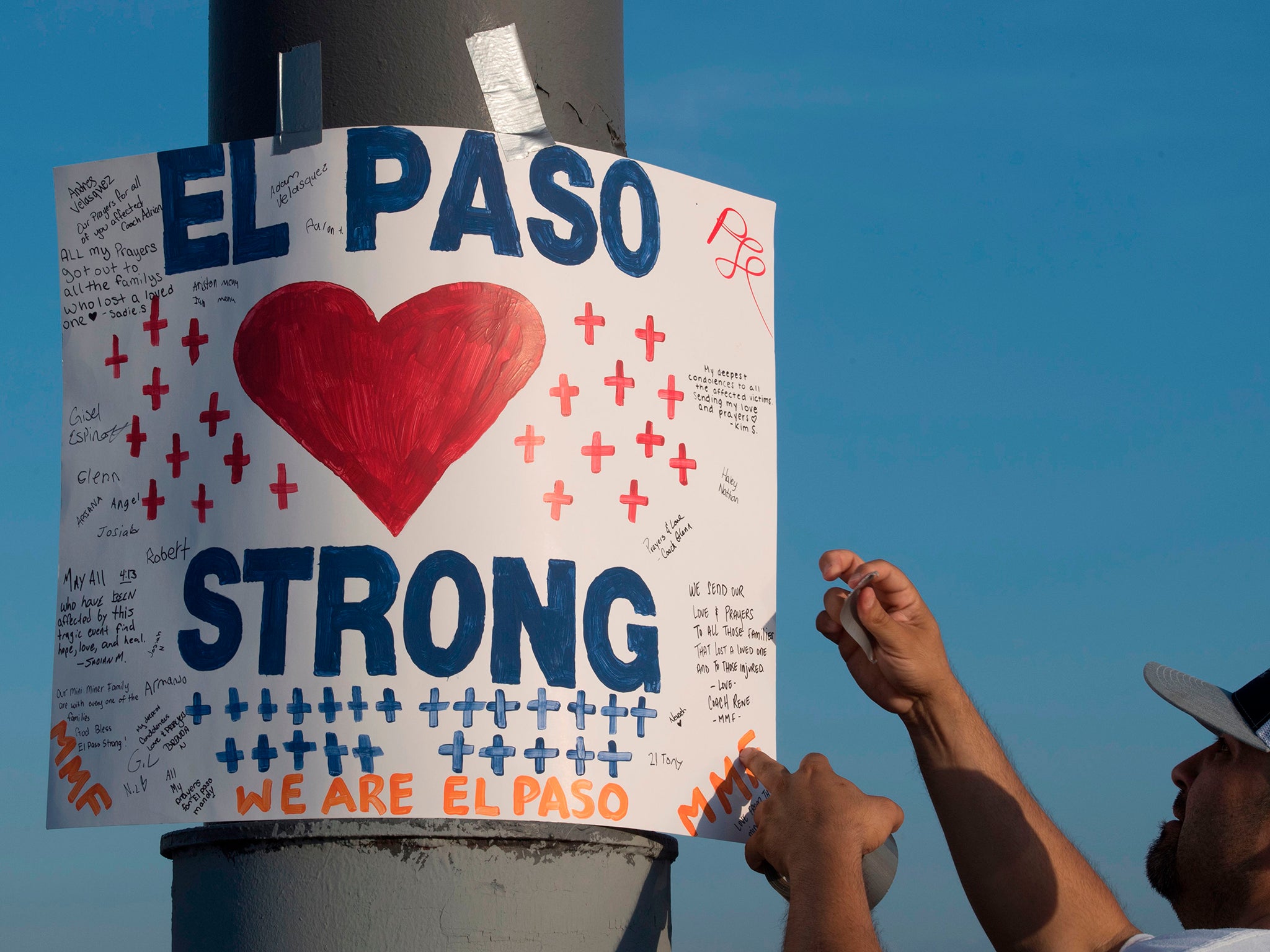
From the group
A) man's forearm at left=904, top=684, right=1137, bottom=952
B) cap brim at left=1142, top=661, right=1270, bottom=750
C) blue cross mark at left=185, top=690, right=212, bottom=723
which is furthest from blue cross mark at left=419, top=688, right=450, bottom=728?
cap brim at left=1142, top=661, right=1270, bottom=750

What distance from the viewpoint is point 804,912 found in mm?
1670

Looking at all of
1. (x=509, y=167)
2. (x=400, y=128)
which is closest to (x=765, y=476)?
(x=509, y=167)

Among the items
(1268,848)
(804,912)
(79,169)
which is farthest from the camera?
(1268,848)

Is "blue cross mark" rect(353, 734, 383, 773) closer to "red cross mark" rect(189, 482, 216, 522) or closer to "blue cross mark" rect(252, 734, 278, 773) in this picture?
"blue cross mark" rect(252, 734, 278, 773)

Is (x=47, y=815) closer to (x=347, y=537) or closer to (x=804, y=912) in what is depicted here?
(x=347, y=537)

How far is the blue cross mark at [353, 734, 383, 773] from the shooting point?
5.11 feet

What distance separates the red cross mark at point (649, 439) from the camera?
1.77 metres

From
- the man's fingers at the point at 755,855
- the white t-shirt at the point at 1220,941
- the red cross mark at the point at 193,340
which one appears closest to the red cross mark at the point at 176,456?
the red cross mark at the point at 193,340

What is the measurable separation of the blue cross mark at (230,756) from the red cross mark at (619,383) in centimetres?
74

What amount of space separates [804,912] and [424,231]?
1149 millimetres

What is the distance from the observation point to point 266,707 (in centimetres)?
160

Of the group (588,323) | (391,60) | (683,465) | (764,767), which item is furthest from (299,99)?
(764,767)

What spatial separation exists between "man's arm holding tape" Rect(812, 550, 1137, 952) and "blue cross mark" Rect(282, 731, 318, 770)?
1.01m

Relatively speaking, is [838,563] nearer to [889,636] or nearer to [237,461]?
[889,636]
